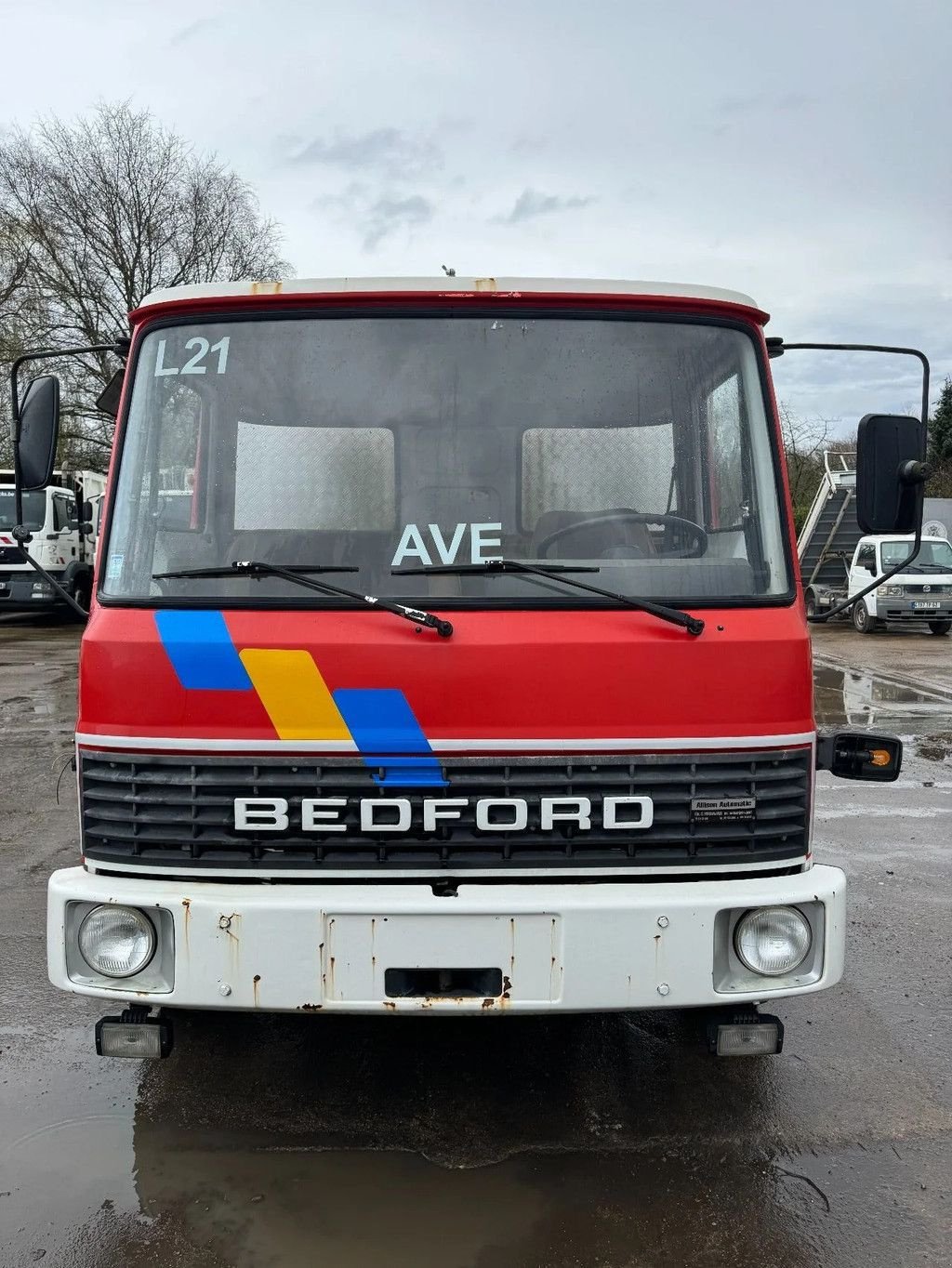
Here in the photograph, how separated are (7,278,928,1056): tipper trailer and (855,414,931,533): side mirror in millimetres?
369

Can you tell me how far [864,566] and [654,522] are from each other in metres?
19.3

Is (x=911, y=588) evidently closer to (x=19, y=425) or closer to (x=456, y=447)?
(x=456, y=447)

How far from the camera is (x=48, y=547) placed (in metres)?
20.2

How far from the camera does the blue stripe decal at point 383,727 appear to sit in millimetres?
2756

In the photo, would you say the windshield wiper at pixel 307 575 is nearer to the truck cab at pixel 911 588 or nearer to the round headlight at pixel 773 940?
the round headlight at pixel 773 940

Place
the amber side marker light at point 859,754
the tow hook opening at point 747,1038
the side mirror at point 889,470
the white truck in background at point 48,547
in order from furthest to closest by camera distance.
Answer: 1. the white truck in background at point 48,547
2. the amber side marker light at point 859,754
3. the side mirror at point 889,470
4. the tow hook opening at point 747,1038

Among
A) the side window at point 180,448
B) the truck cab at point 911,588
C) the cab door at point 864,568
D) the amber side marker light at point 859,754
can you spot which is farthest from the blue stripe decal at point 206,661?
the cab door at point 864,568

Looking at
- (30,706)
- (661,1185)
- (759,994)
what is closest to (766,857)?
(759,994)

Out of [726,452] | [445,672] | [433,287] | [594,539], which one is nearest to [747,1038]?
[445,672]

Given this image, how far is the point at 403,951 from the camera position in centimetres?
267

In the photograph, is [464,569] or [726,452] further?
[726,452]

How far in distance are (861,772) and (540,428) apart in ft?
5.10

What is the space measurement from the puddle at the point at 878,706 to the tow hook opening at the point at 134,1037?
7.09 m

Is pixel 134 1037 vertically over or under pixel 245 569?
under
